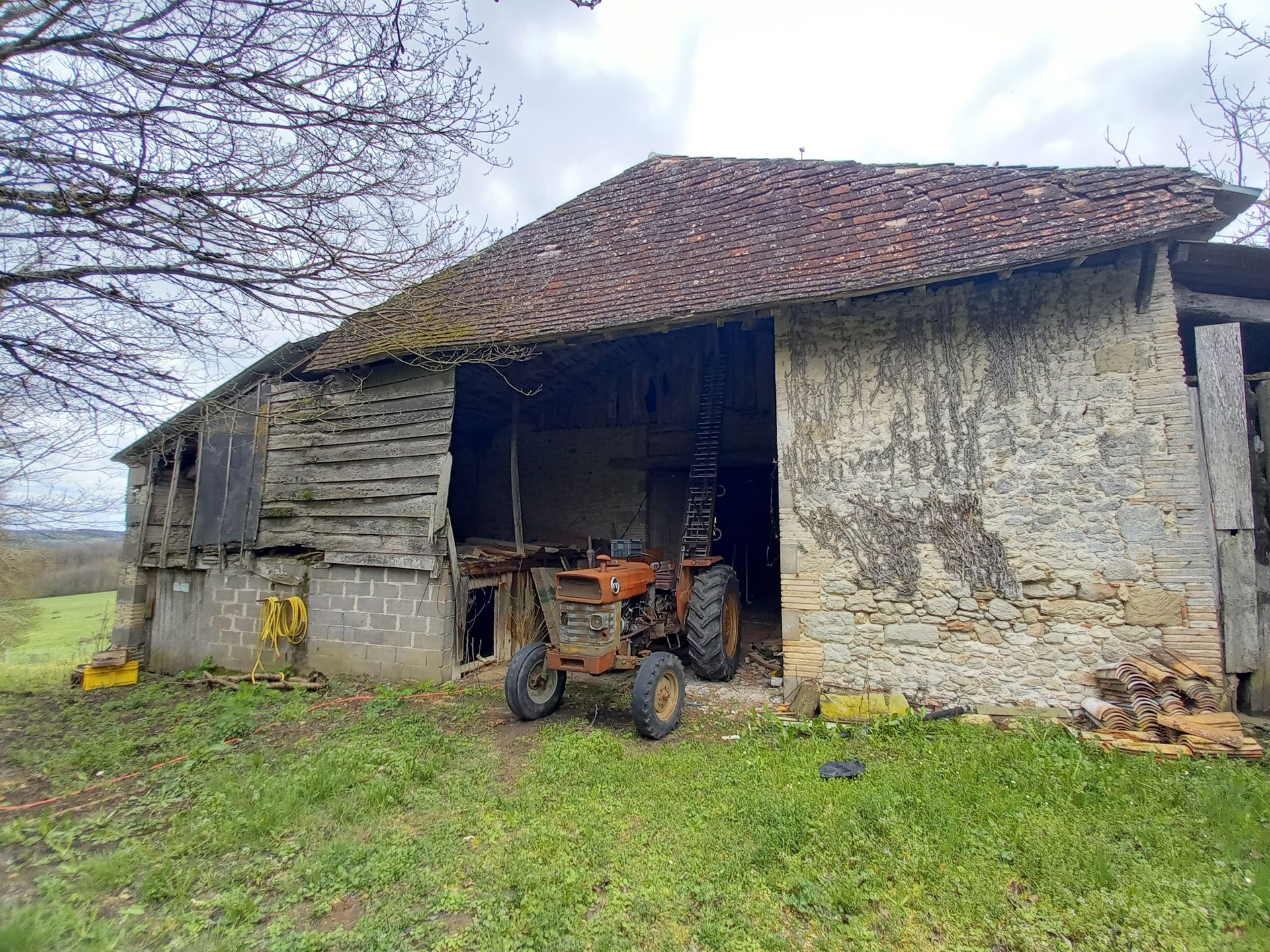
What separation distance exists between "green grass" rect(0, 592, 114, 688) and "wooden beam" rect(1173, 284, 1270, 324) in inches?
539

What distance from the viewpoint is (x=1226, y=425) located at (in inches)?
175

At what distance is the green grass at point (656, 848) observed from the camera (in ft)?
7.79

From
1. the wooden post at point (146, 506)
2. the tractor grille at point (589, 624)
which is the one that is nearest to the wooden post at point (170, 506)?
the wooden post at point (146, 506)

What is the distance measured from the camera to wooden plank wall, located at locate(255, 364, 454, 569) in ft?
22.1

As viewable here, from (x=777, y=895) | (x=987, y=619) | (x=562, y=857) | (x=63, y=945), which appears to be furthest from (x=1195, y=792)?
(x=63, y=945)

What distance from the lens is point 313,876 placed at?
2.81 meters

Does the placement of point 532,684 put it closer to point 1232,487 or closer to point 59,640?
point 1232,487

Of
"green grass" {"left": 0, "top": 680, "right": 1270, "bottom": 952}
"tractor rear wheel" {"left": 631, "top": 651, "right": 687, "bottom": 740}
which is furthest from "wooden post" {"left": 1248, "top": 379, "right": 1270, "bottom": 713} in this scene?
"tractor rear wheel" {"left": 631, "top": 651, "right": 687, "bottom": 740}

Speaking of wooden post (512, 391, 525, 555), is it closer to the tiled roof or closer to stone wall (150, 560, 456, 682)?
stone wall (150, 560, 456, 682)

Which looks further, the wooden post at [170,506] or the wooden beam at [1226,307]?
the wooden post at [170,506]

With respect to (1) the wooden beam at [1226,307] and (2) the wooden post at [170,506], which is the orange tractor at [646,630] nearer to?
(1) the wooden beam at [1226,307]

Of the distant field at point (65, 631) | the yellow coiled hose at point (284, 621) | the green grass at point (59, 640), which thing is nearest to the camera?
the yellow coiled hose at point (284, 621)

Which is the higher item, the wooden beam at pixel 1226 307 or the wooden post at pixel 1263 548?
the wooden beam at pixel 1226 307

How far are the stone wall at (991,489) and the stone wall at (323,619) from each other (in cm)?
405
